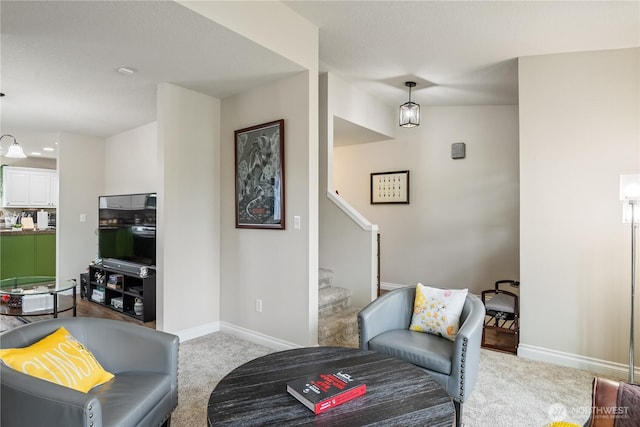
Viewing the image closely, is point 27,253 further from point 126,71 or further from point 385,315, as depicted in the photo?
point 385,315

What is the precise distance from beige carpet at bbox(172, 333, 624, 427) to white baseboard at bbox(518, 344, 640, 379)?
0.08 meters

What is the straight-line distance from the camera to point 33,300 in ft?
12.4

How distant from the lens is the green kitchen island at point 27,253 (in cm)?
584

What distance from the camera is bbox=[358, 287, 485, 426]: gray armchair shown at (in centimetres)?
205

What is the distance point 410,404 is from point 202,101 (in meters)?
3.36

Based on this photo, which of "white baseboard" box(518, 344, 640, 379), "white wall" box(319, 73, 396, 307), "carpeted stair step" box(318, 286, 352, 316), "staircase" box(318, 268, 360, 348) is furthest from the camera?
"white wall" box(319, 73, 396, 307)

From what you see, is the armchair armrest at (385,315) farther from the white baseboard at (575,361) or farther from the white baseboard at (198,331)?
the white baseboard at (198,331)

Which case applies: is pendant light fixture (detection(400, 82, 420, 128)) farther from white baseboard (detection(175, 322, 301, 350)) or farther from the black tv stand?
the black tv stand

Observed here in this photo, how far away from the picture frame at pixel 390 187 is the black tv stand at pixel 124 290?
11.2ft

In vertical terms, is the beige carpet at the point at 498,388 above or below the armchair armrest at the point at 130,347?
below

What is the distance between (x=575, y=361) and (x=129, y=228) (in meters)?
5.07

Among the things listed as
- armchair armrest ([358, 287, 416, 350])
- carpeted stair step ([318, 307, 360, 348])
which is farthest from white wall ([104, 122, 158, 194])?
armchair armrest ([358, 287, 416, 350])

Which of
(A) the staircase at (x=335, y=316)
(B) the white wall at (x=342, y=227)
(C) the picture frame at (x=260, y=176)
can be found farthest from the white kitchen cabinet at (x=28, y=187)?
(A) the staircase at (x=335, y=316)

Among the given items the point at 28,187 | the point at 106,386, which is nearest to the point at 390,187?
the point at 106,386
